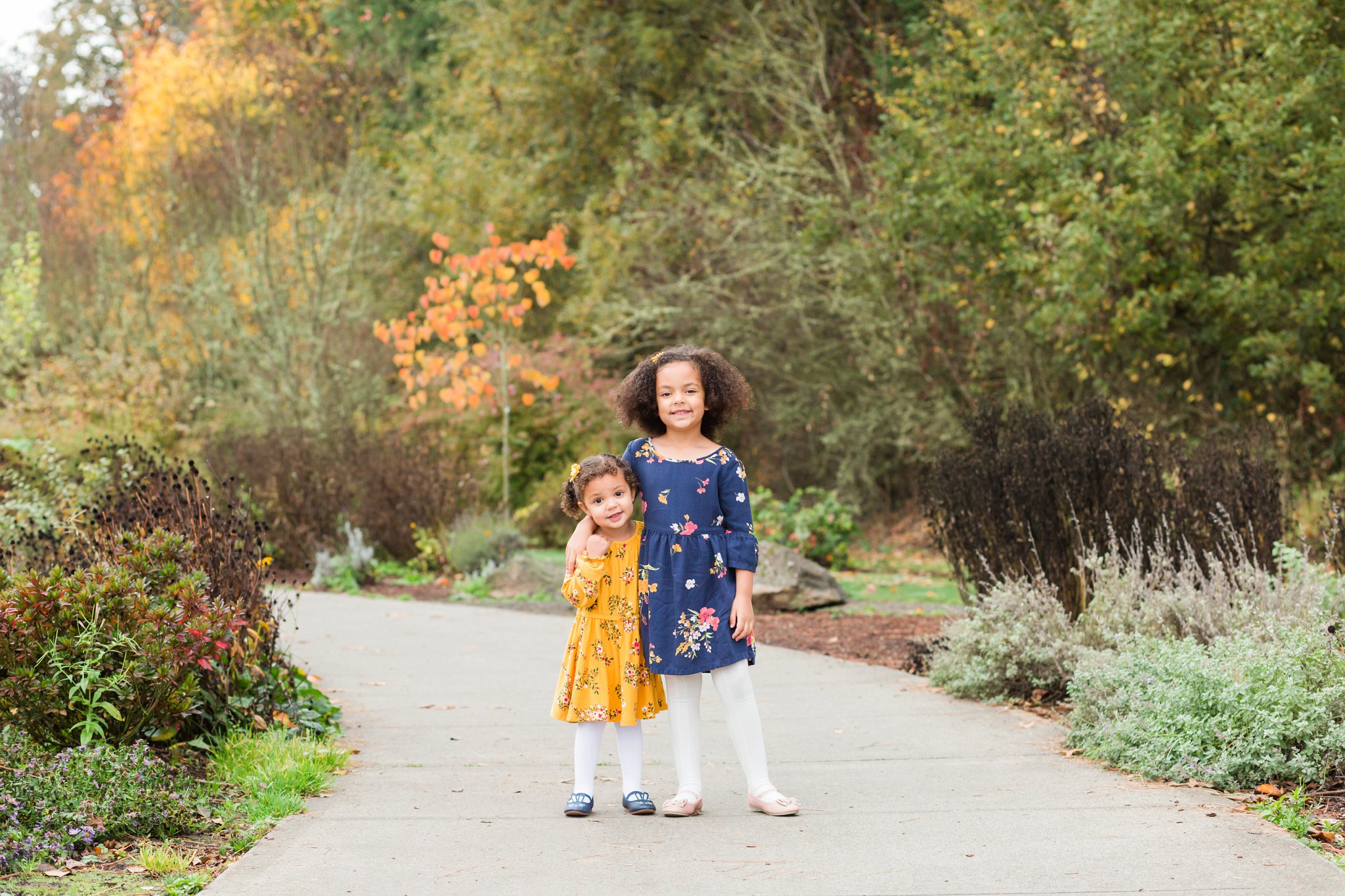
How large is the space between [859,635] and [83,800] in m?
5.48

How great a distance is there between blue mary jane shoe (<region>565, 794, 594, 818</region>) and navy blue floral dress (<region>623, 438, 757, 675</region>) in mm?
478

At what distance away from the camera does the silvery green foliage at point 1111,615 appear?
580 centimetres

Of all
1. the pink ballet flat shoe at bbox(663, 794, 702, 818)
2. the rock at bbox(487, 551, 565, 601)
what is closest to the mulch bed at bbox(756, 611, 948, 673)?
the rock at bbox(487, 551, 565, 601)

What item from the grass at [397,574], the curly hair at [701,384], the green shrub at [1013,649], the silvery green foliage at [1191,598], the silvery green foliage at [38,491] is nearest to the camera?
the curly hair at [701,384]

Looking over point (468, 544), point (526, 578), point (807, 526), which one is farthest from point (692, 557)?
point (807, 526)

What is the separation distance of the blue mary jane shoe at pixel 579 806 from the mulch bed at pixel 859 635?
3208 mm

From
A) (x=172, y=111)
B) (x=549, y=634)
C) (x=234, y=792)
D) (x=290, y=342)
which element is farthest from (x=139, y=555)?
(x=172, y=111)

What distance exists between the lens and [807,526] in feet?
41.3

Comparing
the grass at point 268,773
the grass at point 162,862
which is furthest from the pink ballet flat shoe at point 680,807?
the grass at point 162,862

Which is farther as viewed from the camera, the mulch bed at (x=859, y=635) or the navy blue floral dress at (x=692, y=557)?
the mulch bed at (x=859, y=635)

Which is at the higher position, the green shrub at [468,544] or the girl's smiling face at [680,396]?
the girl's smiling face at [680,396]

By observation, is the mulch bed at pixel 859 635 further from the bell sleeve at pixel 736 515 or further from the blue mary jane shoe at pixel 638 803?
the blue mary jane shoe at pixel 638 803

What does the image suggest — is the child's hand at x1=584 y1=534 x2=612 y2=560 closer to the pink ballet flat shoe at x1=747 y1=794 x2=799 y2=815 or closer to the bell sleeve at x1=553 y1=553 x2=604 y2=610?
the bell sleeve at x1=553 y1=553 x2=604 y2=610

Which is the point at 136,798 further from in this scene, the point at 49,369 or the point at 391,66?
the point at 391,66
